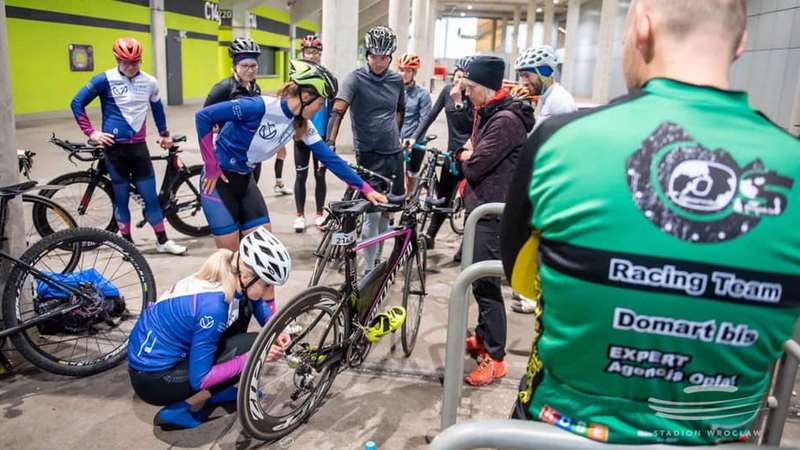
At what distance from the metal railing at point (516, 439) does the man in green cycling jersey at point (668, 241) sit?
0.03 meters

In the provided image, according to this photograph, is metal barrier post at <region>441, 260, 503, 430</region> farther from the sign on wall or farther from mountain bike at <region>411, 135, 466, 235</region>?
the sign on wall

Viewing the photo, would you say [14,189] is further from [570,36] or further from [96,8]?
[570,36]

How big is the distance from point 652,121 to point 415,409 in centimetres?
255

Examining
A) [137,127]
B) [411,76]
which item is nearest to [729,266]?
[137,127]

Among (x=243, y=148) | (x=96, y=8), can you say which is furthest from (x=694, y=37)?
(x=96, y=8)

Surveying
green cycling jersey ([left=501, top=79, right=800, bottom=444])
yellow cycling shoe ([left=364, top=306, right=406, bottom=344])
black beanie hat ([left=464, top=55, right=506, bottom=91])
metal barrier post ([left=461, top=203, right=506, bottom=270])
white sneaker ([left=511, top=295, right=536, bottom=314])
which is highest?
black beanie hat ([left=464, top=55, right=506, bottom=91])

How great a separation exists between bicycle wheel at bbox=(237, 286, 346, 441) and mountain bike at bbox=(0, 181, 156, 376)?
1.10 m

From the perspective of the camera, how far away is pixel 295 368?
2.84m

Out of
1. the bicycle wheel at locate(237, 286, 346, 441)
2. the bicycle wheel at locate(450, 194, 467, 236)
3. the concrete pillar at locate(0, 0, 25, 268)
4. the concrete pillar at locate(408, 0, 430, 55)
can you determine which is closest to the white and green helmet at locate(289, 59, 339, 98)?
the bicycle wheel at locate(237, 286, 346, 441)

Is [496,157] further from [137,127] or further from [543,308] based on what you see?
[137,127]

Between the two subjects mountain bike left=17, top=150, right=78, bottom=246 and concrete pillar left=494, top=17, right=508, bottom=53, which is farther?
concrete pillar left=494, top=17, right=508, bottom=53

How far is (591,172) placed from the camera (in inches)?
37.0

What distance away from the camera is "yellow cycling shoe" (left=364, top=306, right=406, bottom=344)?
3.16m

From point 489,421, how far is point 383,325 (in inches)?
88.6
